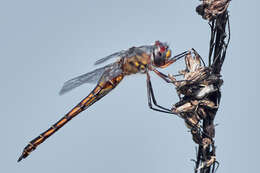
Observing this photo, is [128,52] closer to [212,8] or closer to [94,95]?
[94,95]

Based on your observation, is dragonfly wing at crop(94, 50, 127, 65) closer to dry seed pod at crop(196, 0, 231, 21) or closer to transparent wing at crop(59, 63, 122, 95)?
transparent wing at crop(59, 63, 122, 95)

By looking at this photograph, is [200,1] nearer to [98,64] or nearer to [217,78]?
[217,78]

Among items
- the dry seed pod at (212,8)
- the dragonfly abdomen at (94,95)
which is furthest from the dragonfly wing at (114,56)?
the dry seed pod at (212,8)

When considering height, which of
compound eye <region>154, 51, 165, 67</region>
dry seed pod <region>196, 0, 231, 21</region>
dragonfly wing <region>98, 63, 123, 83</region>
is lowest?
dry seed pod <region>196, 0, 231, 21</region>

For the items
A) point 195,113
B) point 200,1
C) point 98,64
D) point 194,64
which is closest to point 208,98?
point 195,113

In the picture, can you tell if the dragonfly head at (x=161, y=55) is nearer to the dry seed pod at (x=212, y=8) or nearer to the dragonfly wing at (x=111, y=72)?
the dragonfly wing at (x=111, y=72)

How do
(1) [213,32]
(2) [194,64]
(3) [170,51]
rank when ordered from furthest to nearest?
(3) [170,51] → (2) [194,64] → (1) [213,32]

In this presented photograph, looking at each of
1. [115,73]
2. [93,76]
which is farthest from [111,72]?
[93,76]

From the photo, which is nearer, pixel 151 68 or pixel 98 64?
pixel 151 68

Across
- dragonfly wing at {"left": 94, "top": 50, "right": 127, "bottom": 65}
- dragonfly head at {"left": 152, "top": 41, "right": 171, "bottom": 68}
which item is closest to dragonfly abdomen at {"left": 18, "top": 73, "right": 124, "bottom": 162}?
dragonfly wing at {"left": 94, "top": 50, "right": 127, "bottom": 65}
